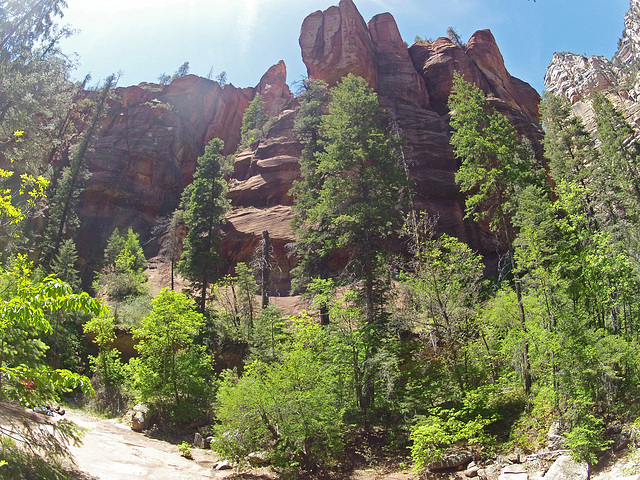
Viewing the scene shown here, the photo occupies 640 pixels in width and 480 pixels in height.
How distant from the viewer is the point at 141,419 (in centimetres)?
1819

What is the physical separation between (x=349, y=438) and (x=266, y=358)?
496 centimetres

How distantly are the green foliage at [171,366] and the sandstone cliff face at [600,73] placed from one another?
59.7m

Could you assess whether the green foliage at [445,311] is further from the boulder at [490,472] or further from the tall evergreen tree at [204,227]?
the tall evergreen tree at [204,227]

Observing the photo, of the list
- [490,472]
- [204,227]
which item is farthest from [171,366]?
[490,472]

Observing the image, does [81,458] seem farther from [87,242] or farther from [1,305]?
[87,242]

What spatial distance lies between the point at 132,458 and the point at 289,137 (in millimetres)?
32932

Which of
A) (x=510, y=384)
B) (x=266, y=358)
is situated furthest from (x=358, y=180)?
(x=510, y=384)

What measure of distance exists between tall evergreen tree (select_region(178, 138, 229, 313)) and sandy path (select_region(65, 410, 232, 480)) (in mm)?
10926

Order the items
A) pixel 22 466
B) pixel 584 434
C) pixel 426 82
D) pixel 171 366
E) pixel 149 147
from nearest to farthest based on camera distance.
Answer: pixel 22 466, pixel 584 434, pixel 171 366, pixel 426 82, pixel 149 147

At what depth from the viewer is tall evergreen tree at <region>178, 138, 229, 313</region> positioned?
27797 millimetres

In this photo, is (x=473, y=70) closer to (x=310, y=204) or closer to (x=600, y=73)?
(x=310, y=204)

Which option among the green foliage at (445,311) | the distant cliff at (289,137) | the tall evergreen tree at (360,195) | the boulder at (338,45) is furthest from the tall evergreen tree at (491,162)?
the boulder at (338,45)

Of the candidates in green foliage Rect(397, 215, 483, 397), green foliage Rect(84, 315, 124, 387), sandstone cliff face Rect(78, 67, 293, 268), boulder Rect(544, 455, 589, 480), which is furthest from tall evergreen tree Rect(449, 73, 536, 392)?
sandstone cliff face Rect(78, 67, 293, 268)

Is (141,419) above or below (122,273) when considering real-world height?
below
